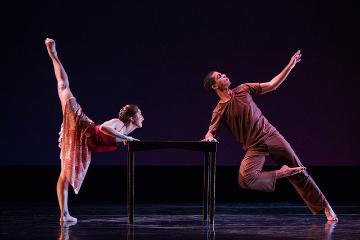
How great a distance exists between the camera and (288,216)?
5.11 m

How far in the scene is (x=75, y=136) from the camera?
4738mm

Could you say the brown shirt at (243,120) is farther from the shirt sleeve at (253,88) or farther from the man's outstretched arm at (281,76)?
the man's outstretched arm at (281,76)

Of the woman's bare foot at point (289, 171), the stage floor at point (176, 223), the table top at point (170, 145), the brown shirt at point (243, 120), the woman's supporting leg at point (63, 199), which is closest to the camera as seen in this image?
the stage floor at point (176, 223)

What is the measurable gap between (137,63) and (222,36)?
881mm

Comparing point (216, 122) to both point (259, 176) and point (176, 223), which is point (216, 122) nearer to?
point (259, 176)

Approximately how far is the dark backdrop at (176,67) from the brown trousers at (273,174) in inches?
57.5

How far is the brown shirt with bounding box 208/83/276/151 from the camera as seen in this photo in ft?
15.9

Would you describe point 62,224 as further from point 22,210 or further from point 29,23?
point 29,23

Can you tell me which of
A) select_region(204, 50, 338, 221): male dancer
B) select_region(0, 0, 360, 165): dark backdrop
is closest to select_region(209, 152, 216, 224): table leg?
select_region(204, 50, 338, 221): male dancer

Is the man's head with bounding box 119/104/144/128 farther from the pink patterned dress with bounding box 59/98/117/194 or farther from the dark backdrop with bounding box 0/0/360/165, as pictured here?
the dark backdrop with bounding box 0/0/360/165

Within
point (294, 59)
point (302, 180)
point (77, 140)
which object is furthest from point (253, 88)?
point (77, 140)

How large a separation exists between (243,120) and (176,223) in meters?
0.94

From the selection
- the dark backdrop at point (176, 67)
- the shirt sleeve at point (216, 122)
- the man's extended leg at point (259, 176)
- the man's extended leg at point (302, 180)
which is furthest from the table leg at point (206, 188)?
the dark backdrop at point (176, 67)

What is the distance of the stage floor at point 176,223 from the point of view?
3.96m
